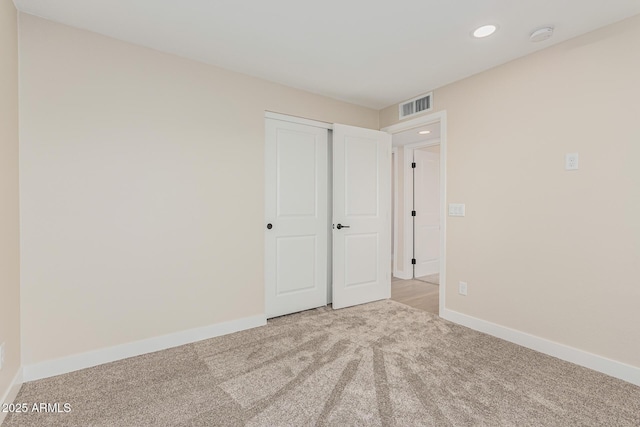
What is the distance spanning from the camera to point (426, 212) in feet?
16.9

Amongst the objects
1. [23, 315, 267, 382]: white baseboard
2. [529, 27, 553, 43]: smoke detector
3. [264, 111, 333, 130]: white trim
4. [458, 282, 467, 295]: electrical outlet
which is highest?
[529, 27, 553, 43]: smoke detector

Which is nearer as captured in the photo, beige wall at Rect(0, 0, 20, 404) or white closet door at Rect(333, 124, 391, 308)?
beige wall at Rect(0, 0, 20, 404)

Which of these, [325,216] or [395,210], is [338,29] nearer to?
[325,216]

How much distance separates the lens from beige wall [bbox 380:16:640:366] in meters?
2.03

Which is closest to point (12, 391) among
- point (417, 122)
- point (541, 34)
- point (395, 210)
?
point (417, 122)

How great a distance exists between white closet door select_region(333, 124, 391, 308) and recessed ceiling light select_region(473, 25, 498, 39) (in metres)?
1.55

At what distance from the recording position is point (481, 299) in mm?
2840

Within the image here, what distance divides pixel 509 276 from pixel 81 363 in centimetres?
341

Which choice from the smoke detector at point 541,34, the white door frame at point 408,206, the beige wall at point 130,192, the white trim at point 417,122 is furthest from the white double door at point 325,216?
the smoke detector at point 541,34

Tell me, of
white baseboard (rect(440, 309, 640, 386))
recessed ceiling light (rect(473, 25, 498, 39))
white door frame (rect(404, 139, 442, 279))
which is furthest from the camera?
white door frame (rect(404, 139, 442, 279))

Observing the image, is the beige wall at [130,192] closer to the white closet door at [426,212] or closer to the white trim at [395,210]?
the white trim at [395,210]

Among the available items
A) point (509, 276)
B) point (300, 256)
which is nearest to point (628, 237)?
point (509, 276)

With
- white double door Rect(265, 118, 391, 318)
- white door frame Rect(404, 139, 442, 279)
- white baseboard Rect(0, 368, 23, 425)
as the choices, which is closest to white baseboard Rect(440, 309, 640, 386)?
white double door Rect(265, 118, 391, 318)

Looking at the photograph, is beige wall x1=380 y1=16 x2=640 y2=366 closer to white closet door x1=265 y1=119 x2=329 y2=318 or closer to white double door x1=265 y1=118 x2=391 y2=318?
white double door x1=265 y1=118 x2=391 y2=318
